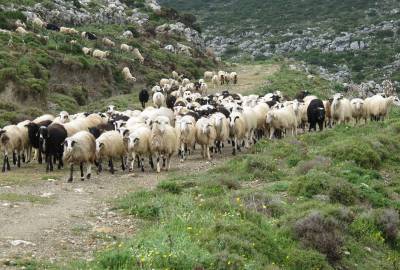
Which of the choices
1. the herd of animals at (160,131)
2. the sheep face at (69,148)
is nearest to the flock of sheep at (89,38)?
the herd of animals at (160,131)

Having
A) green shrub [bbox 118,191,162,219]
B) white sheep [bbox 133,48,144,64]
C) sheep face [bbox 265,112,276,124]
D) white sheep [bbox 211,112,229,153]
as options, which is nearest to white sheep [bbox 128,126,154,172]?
white sheep [bbox 211,112,229,153]

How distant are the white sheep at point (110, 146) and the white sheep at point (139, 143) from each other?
1.00ft

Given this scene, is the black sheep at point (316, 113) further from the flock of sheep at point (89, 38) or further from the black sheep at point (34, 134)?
the flock of sheep at point (89, 38)

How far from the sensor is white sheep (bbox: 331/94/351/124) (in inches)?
1088

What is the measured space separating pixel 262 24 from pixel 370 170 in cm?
10287

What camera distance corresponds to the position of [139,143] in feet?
64.1

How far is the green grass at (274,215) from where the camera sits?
1010cm

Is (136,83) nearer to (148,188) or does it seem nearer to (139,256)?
(148,188)

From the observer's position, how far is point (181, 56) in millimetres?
62281

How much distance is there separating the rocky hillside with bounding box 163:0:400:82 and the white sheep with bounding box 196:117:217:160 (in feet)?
173

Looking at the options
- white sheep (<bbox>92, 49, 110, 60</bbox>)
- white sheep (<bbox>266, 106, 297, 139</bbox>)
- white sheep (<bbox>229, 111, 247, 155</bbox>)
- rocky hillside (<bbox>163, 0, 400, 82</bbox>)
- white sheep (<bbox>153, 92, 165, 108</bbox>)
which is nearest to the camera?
white sheep (<bbox>229, 111, 247, 155</bbox>)

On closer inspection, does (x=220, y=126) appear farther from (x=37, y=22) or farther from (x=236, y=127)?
(x=37, y=22)

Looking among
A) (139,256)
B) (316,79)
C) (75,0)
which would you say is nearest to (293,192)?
(139,256)

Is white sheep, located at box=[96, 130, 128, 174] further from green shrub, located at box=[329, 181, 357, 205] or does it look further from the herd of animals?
green shrub, located at box=[329, 181, 357, 205]
